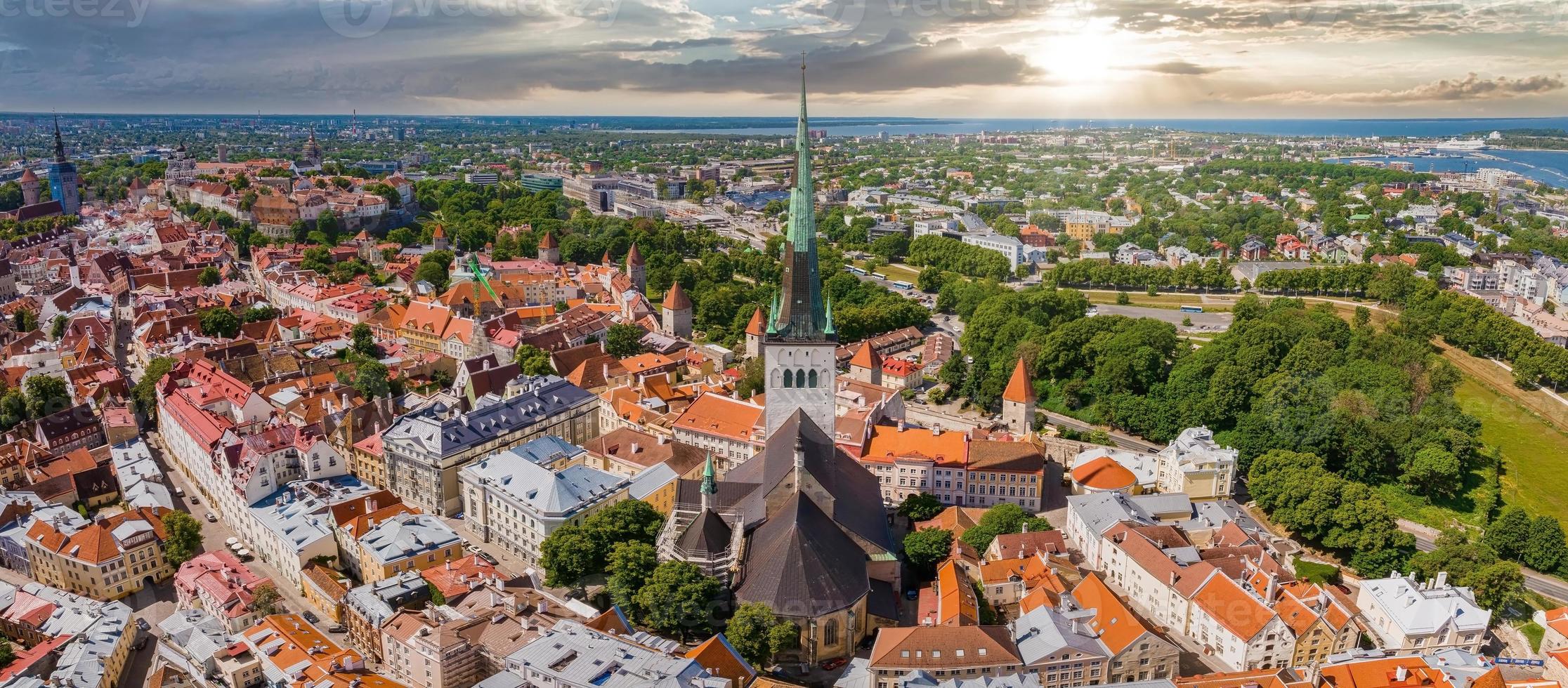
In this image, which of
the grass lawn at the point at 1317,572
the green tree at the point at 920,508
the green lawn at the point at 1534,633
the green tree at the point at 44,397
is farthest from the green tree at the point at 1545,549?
the green tree at the point at 44,397

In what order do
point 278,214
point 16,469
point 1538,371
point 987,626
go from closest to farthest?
point 987,626 → point 16,469 → point 1538,371 → point 278,214

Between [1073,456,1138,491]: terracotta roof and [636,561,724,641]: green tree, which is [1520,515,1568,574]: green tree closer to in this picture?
[1073,456,1138,491]: terracotta roof

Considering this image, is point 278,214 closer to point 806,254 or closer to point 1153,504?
point 806,254

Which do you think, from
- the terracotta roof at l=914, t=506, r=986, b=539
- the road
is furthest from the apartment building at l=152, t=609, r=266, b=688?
the road

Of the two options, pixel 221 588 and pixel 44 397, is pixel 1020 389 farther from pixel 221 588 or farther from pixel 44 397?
pixel 44 397

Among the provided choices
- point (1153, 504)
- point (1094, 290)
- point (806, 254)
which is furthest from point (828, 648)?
point (1094, 290)

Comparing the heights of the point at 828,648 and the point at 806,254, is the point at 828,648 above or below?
below

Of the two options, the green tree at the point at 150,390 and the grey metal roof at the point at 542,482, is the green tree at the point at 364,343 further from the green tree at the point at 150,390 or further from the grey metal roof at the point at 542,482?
the grey metal roof at the point at 542,482
